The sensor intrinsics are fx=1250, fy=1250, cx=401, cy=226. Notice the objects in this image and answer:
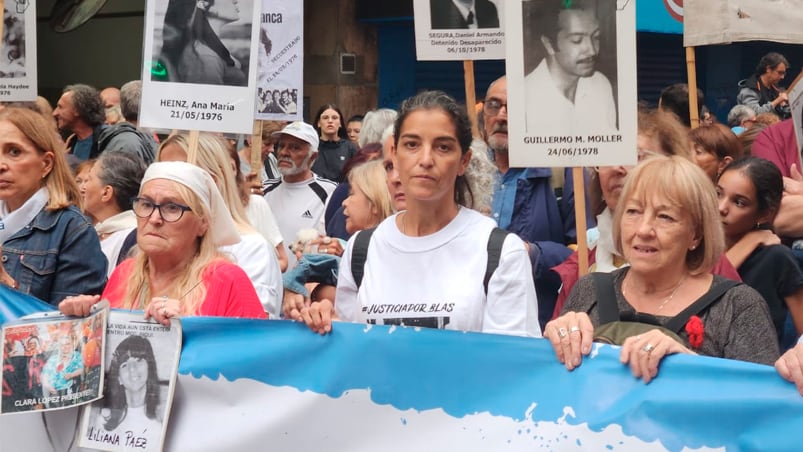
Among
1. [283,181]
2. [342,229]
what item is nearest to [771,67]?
[283,181]

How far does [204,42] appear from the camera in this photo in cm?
551

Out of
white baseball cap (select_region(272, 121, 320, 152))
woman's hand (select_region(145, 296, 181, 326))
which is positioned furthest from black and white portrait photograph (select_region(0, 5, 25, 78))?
woman's hand (select_region(145, 296, 181, 326))

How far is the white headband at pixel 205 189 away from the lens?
407 centimetres

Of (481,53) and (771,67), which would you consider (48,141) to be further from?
(771,67)

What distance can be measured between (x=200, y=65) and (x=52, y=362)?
6.79 feet

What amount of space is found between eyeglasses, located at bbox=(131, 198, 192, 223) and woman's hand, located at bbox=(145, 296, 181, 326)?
323mm

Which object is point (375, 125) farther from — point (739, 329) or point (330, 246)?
point (739, 329)

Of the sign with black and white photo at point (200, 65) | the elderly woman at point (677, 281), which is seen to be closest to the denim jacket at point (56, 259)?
the sign with black and white photo at point (200, 65)

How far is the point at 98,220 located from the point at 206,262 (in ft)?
7.66

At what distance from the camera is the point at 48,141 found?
5.11 metres

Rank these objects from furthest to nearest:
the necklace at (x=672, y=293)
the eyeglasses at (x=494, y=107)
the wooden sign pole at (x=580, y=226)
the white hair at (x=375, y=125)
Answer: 1. the white hair at (x=375, y=125)
2. the eyeglasses at (x=494, y=107)
3. the wooden sign pole at (x=580, y=226)
4. the necklace at (x=672, y=293)

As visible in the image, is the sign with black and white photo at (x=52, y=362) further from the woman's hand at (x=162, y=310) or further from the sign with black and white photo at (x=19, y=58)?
the sign with black and white photo at (x=19, y=58)

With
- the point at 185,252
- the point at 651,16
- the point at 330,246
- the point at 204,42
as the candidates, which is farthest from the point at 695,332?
the point at 651,16

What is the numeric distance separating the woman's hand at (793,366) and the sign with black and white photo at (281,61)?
5.63 m
